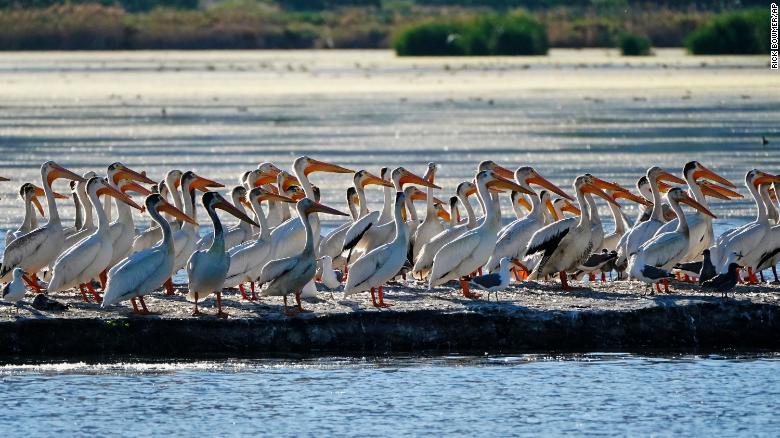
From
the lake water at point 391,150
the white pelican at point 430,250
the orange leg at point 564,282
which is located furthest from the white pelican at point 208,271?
the orange leg at point 564,282

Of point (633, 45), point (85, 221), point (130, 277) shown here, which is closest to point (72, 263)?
point (130, 277)

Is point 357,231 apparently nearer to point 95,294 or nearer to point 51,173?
point 95,294

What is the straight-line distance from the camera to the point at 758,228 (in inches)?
462

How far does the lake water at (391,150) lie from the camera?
29.2 feet

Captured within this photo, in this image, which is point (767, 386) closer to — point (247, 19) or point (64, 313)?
point (64, 313)

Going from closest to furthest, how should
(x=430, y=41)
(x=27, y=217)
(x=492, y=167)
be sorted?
(x=27, y=217)
(x=492, y=167)
(x=430, y=41)

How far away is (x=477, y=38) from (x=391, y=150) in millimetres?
33017

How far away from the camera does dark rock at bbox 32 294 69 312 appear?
1039 cm

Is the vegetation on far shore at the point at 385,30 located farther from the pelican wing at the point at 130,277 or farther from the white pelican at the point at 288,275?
the pelican wing at the point at 130,277

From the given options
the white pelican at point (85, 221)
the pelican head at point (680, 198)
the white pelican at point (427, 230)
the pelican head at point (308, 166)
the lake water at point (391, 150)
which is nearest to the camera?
the lake water at point (391, 150)

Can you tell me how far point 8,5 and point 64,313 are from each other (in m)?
61.7

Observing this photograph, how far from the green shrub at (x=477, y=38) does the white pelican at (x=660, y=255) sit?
44.8 metres

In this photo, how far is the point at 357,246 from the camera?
12.2 meters

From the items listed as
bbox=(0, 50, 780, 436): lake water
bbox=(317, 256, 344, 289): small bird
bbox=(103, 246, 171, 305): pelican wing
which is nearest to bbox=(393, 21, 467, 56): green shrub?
bbox=(0, 50, 780, 436): lake water
